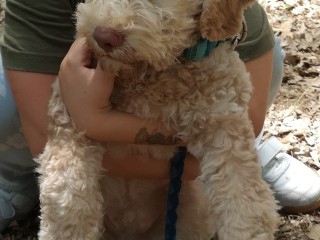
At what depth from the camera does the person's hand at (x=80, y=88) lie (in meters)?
2.22

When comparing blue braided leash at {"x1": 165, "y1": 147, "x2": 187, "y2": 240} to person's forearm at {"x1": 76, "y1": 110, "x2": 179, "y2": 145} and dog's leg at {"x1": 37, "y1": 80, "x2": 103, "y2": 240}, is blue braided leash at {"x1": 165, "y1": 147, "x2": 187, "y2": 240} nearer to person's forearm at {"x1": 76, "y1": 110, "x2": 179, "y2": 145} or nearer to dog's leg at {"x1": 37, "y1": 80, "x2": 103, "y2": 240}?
person's forearm at {"x1": 76, "y1": 110, "x2": 179, "y2": 145}

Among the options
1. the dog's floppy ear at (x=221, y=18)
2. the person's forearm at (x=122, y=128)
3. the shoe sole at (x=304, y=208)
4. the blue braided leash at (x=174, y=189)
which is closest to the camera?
the dog's floppy ear at (x=221, y=18)

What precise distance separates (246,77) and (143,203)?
65 centimetres

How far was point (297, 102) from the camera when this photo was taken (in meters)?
3.90

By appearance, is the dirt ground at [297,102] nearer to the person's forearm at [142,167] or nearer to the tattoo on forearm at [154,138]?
the person's forearm at [142,167]

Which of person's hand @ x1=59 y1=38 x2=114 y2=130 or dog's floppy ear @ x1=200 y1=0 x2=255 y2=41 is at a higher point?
dog's floppy ear @ x1=200 y1=0 x2=255 y2=41

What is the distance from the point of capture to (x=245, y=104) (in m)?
2.22

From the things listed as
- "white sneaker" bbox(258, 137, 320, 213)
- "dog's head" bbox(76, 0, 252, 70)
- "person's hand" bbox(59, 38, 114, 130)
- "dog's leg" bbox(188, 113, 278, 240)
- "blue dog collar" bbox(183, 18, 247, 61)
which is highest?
"dog's head" bbox(76, 0, 252, 70)

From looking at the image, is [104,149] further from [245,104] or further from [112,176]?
[245,104]

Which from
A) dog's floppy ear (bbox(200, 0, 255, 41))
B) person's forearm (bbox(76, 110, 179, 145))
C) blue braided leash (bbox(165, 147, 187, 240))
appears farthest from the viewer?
blue braided leash (bbox(165, 147, 187, 240))

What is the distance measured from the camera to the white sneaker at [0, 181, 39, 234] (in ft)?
9.63

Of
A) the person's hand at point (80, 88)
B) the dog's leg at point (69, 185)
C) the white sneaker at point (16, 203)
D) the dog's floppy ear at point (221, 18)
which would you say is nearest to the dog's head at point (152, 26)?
the dog's floppy ear at point (221, 18)

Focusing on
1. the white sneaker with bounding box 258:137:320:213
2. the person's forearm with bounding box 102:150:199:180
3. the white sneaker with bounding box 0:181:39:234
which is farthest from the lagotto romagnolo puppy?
the white sneaker with bounding box 258:137:320:213

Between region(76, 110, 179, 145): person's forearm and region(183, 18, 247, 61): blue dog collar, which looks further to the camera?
region(76, 110, 179, 145): person's forearm
